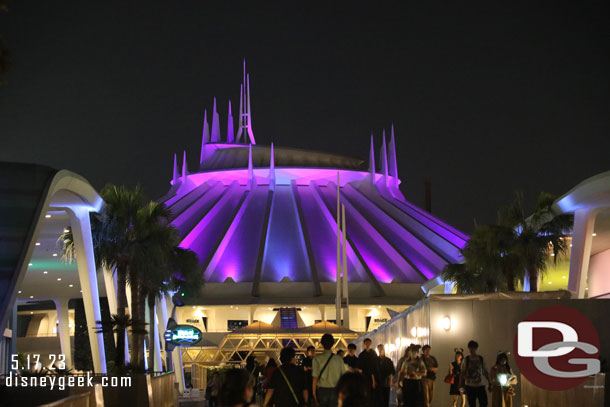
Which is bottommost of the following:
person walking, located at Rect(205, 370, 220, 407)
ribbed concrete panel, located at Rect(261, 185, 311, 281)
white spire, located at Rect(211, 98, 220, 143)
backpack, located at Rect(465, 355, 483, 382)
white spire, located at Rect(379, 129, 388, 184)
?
person walking, located at Rect(205, 370, 220, 407)

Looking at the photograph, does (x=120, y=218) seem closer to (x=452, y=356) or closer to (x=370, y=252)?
(x=452, y=356)

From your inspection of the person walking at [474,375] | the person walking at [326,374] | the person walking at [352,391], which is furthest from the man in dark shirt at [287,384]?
the person walking at [474,375]

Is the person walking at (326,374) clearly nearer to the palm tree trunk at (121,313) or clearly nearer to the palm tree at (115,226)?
the palm tree trunk at (121,313)

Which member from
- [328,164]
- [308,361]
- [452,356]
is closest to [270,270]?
[328,164]

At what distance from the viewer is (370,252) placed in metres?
59.4

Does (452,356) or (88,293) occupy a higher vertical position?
(88,293)

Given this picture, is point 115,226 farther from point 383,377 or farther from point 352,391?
point 352,391

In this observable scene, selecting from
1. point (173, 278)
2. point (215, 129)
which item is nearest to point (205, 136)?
point (215, 129)

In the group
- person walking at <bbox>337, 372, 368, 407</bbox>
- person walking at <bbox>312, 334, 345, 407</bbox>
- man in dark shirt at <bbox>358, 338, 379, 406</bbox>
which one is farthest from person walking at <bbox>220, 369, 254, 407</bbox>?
man in dark shirt at <bbox>358, 338, 379, 406</bbox>

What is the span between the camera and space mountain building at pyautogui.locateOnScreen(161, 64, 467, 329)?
55406 millimetres

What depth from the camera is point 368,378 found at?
1501 centimetres

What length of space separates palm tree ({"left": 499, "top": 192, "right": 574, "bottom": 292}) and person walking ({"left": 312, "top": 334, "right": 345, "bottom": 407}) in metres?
17.6

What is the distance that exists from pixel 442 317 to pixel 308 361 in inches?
216

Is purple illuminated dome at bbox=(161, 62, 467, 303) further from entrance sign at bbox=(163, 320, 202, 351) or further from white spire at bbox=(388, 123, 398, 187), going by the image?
entrance sign at bbox=(163, 320, 202, 351)
